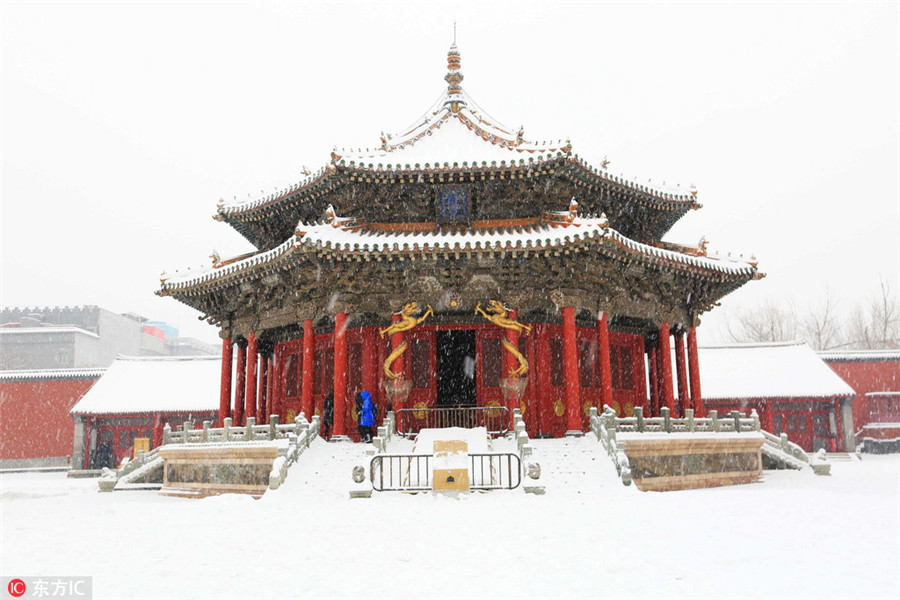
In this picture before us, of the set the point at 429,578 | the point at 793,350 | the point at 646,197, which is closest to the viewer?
the point at 429,578

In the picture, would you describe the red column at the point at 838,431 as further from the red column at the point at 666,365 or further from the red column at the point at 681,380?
the red column at the point at 666,365

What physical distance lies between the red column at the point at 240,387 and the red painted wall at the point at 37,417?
56.0 ft

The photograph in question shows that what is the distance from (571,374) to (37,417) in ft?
100

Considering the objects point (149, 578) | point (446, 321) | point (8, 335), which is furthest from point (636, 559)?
point (8, 335)

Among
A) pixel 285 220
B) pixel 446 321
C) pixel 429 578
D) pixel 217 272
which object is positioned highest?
pixel 285 220

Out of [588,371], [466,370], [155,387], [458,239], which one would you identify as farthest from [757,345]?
[155,387]

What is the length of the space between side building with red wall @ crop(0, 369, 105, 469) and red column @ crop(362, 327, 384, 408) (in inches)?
944

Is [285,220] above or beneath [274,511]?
above

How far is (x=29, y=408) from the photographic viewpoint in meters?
35.8

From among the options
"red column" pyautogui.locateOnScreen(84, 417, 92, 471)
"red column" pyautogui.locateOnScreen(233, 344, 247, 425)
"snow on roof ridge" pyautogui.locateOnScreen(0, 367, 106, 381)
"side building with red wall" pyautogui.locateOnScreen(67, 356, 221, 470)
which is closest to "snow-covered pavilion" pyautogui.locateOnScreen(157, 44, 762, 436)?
"red column" pyautogui.locateOnScreen(233, 344, 247, 425)

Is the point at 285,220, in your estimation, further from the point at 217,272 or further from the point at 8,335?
the point at 8,335

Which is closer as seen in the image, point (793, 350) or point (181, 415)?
point (181, 415)

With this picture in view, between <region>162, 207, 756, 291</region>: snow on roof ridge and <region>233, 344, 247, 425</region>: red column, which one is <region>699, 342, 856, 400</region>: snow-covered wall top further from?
<region>233, 344, 247, 425</region>: red column

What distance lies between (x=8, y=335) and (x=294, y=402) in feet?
172
